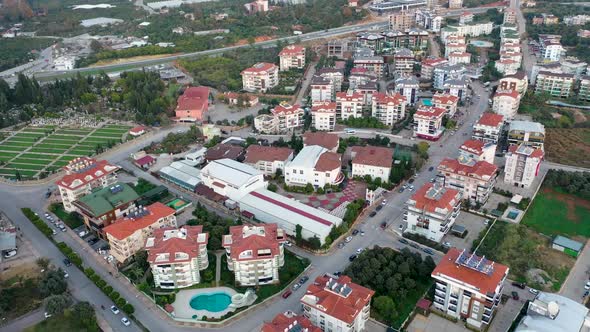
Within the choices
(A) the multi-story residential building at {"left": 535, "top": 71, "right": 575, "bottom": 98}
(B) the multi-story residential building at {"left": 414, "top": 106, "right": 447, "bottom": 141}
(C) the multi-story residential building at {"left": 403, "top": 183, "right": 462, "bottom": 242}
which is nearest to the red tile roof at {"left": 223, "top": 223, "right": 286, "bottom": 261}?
(C) the multi-story residential building at {"left": 403, "top": 183, "right": 462, "bottom": 242}

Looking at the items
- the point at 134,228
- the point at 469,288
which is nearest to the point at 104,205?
the point at 134,228

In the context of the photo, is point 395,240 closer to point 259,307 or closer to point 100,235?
point 259,307

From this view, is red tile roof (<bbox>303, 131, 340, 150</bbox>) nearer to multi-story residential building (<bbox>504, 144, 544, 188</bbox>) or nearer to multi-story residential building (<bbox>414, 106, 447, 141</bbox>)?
multi-story residential building (<bbox>414, 106, 447, 141</bbox>)

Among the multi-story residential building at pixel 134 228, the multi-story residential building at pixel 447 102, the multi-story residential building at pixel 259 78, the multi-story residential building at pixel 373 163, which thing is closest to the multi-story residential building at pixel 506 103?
the multi-story residential building at pixel 447 102

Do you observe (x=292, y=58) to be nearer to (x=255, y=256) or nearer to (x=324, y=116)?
(x=324, y=116)

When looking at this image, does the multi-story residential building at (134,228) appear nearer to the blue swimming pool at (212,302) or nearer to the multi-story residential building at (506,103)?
the blue swimming pool at (212,302)

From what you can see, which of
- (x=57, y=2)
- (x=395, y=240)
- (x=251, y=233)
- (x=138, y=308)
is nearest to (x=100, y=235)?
(x=138, y=308)
